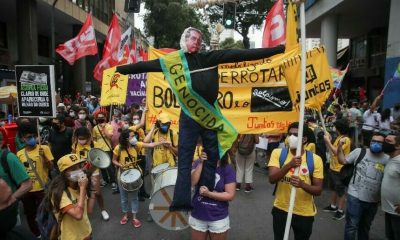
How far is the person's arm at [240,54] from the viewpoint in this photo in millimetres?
3305

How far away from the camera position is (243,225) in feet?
21.9

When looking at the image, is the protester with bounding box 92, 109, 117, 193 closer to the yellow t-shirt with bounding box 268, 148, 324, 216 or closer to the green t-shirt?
the green t-shirt

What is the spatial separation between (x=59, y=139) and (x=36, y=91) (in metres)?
1.47

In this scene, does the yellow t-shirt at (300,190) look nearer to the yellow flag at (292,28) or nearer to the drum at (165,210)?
the yellow flag at (292,28)

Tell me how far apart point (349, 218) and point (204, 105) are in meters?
3.02

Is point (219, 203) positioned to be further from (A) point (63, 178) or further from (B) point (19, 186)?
(B) point (19, 186)

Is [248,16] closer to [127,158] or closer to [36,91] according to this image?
[127,158]

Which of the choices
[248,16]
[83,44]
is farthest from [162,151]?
[248,16]

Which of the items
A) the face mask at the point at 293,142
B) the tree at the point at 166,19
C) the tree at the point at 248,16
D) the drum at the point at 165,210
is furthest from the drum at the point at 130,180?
the tree at the point at 166,19

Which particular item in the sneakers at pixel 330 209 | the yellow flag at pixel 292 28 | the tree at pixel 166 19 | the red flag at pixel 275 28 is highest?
the tree at pixel 166 19

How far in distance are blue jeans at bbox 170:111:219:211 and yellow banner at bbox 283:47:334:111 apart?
1202 mm

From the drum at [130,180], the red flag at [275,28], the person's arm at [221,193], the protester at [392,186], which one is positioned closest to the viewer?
the person's arm at [221,193]

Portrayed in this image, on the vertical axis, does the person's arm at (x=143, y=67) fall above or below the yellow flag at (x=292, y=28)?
below

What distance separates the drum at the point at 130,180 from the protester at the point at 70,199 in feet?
7.02
